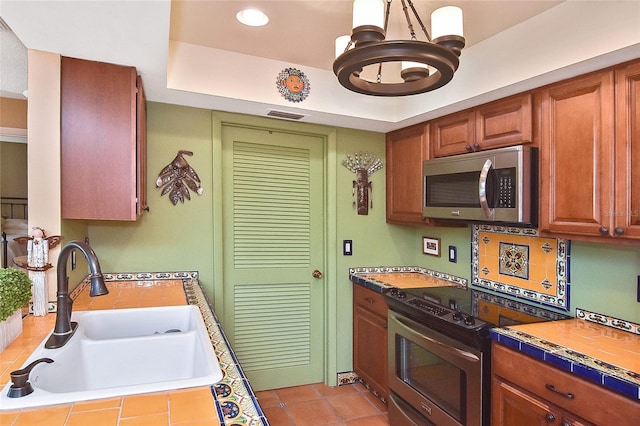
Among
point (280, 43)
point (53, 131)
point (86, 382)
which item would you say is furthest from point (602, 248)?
point (53, 131)

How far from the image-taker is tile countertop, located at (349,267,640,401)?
1322mm

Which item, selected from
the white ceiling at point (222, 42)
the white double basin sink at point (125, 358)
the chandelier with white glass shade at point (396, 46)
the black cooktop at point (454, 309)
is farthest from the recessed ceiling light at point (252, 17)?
the black cooktop at point (454, 309)

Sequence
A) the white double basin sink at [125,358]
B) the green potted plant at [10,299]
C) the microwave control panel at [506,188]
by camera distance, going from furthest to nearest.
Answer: the microwave control panel at [506,188] → the green potted plant at [10,299] → the white double basin sink at [125,358]

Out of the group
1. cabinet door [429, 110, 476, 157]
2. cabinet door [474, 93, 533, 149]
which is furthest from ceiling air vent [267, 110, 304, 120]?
cabinet door [474, 93, 533, 149]

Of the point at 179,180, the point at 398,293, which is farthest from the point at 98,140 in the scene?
the point at 398,293

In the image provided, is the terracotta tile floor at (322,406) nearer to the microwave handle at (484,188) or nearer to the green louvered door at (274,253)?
the green louvered door at (274,253)

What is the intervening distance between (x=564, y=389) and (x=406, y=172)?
1.81m

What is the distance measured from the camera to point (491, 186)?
2.11 m

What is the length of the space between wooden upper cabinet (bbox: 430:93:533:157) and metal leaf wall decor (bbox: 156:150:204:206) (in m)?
1.69

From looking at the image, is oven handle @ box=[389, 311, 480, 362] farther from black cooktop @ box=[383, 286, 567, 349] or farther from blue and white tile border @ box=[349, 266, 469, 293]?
blue and white tile border @ box=[349, 266, 469, 293]

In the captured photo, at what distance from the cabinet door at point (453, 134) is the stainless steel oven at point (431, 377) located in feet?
3.70

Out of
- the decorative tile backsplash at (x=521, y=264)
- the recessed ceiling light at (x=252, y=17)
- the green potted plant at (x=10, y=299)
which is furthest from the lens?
the decorative tile backsplash at (x=521, y=264)

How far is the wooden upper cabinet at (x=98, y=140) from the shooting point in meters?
1.78

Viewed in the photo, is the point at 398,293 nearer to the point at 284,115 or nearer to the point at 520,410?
the point at 520,410
